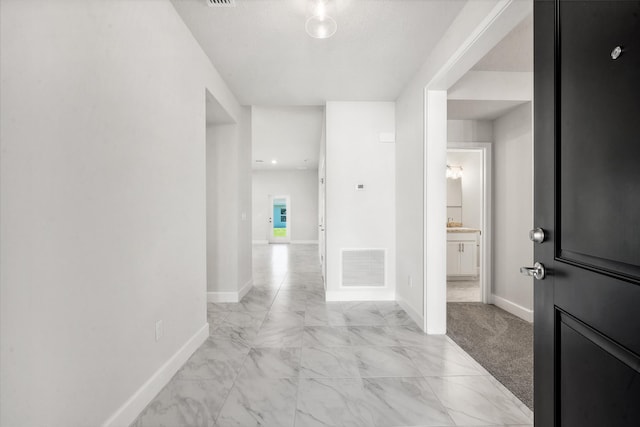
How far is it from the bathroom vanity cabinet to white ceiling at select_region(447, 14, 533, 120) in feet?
6.33

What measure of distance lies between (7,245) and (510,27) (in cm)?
258

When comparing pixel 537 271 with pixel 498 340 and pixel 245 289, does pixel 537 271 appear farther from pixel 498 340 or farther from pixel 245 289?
pixel 245 289

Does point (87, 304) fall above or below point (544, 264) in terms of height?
below

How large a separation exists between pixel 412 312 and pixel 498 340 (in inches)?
31.7

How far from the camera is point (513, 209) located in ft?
11.7

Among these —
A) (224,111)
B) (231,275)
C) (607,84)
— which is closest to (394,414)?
(607,84)

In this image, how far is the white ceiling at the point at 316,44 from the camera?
7.14ft

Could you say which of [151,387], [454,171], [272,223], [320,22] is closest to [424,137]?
[320,22]

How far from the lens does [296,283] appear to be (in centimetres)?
507

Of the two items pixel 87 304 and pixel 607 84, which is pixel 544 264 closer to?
pixel 607 84

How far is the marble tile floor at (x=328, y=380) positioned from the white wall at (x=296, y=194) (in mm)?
8541

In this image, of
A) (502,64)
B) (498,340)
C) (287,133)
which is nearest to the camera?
(498,340)

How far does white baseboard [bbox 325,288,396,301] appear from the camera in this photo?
3.98m

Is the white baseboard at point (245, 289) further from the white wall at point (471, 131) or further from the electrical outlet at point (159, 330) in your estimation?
the white wall at point (471, 131)
